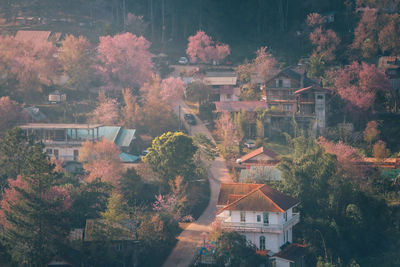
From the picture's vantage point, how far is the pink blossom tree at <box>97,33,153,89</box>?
3059 inches

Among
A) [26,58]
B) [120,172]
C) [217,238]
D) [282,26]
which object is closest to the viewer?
[217,238]

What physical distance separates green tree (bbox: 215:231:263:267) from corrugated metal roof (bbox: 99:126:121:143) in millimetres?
19752

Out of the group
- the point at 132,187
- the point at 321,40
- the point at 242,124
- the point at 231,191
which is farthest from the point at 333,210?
the point at 321,40

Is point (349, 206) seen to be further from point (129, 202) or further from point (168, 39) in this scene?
point (168, 39)

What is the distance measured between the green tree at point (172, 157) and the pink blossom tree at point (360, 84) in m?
17.7

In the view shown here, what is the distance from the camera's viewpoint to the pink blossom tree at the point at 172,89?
74125 millimetres

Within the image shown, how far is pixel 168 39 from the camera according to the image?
96.1m

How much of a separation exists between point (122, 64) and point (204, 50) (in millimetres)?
12376

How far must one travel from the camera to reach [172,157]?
192 ft

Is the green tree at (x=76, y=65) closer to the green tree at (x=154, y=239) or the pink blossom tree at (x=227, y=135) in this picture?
the pink blossom tree at (x=227, y=135)

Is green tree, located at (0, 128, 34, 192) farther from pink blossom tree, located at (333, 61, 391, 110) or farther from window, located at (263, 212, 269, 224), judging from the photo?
pink blossom tree, located at (333, 61, 391, 110)

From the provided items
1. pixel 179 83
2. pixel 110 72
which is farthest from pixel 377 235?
pixel 110 72

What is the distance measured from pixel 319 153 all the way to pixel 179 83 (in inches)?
920

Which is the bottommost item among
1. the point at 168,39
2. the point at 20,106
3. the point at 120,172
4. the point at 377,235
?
the point at 377,235
